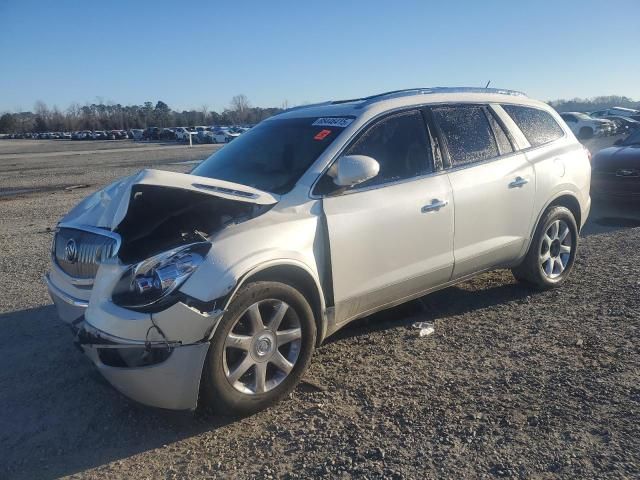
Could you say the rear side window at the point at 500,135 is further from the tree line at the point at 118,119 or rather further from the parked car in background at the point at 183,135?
the tree line at the point at 118,119

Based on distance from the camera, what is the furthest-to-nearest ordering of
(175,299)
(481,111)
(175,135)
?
(175,135)
(481,111)
(175,299)

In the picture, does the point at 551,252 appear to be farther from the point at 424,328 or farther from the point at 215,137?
the point at 215,137

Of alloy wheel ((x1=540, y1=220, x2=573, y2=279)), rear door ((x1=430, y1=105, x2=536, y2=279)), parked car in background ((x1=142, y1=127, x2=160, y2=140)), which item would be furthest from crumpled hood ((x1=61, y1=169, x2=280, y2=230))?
parked car in background ((x1=142, y1=127, x2=160, y2=140))

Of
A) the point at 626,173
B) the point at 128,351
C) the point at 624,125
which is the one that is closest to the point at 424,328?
the point at 128,351

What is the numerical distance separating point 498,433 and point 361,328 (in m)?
1.70

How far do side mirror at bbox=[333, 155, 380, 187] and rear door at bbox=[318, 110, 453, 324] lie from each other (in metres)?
0.13

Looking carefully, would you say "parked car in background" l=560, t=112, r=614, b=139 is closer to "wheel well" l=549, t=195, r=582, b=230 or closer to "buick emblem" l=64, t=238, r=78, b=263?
"wheel well" l=549, t=195, r=582, b=230

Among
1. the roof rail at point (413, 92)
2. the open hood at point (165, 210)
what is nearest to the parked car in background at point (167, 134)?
the roof rail at point (413, 92)

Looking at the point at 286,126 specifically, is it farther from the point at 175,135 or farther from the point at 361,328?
the point at 175,135

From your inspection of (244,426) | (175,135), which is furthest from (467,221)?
(175,135)

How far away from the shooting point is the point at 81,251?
131 inches

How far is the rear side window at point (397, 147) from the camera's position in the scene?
3852 millimetres

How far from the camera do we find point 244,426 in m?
3.10

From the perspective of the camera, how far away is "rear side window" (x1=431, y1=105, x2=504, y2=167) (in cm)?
432
